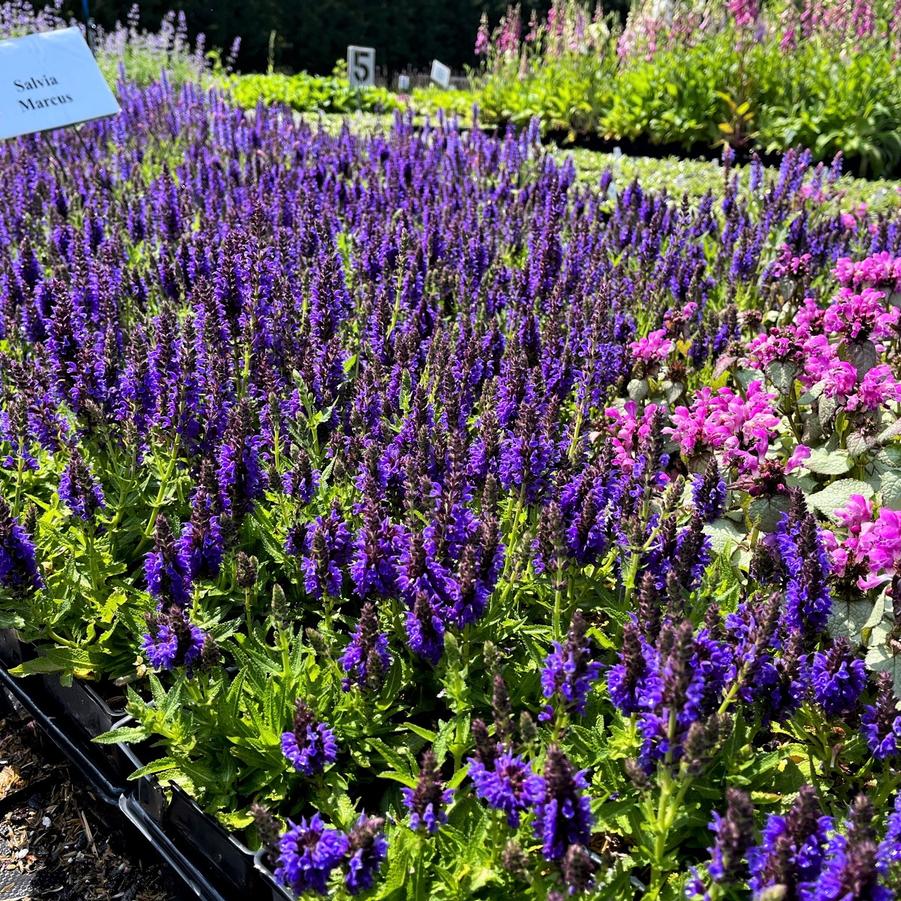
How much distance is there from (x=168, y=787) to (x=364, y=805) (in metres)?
0.58

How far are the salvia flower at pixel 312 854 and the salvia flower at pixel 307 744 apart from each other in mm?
278

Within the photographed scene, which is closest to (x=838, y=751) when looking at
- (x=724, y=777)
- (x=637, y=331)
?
(x=724, y=777)

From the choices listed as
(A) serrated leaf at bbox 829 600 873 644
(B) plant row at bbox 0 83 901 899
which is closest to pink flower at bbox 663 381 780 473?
(B) plant row at bbox 0 83 901 899

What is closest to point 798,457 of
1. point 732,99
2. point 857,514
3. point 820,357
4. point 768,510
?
point 768,510

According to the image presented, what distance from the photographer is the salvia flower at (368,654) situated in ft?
7.40

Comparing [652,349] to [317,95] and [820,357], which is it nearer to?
[820,357]

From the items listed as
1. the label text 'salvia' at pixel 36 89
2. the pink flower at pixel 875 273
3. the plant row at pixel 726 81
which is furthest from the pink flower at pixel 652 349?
the plant row at pixel 726 81

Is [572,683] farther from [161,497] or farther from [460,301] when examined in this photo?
[460,301]

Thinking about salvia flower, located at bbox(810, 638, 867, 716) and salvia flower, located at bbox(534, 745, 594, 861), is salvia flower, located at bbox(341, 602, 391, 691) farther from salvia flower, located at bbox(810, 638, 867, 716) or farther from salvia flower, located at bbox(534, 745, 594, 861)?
salvia flower, located at bbox(810, 638, 867, 716)

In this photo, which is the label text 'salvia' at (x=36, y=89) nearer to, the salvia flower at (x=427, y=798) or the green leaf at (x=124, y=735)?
the green leaf at (x=124, y=735)

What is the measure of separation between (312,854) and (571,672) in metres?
0.66

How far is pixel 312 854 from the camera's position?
1.73m

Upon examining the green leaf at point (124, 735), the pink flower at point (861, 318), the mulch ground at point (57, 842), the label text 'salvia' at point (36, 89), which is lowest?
the mulch ground at point (57, 842)

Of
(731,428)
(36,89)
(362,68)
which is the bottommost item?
(731,428)
